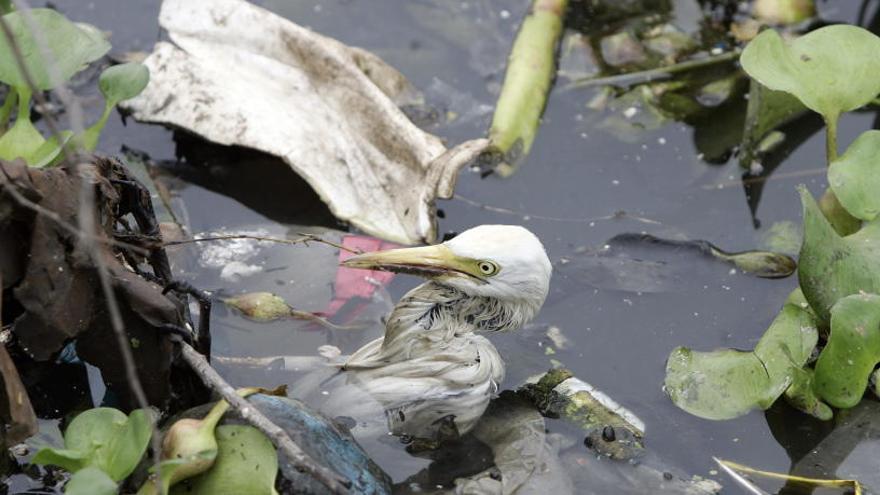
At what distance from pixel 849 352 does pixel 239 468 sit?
1947 millimetres

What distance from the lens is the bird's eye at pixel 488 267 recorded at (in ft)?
12.1

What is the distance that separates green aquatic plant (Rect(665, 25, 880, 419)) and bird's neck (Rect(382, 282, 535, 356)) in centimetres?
61

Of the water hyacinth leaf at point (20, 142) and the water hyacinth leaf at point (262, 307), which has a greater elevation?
the water hyacinth leaf at point (20, 142)

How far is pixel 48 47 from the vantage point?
3742 millimetres

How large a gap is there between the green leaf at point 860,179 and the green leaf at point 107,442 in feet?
7.80

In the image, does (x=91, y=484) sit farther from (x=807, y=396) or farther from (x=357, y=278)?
(x=807, y=396)

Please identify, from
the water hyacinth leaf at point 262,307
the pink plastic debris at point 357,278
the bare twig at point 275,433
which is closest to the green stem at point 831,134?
the pink plastic debris at point 357,278

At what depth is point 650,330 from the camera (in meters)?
4.43

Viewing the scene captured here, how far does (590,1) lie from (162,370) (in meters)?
3.28

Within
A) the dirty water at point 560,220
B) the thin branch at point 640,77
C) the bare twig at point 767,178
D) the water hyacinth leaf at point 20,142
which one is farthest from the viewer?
the thin branch at point 640,77

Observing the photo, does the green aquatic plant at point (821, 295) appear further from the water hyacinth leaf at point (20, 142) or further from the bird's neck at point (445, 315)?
A: the water hyacinth leaf at point (20, 142)

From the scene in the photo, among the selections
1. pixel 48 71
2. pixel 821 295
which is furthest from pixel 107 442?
pixel 821 295

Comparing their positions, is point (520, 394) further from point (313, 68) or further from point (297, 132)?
point (313, 68)

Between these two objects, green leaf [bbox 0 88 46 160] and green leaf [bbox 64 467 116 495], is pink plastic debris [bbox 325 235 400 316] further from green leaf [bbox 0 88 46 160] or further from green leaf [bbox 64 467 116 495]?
green leaf [bbox 64 467 116 495]
